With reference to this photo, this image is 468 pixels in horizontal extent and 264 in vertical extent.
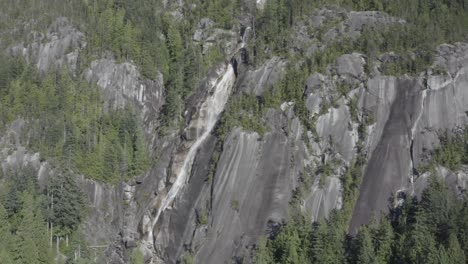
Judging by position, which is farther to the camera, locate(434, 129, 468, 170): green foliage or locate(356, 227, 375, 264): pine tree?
locate(434, 129, 468, 170): green foliage

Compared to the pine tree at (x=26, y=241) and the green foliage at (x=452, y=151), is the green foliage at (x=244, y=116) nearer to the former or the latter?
the green foliage at (x=452, y=151)

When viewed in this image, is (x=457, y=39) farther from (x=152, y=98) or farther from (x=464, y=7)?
(x=152, y=98)

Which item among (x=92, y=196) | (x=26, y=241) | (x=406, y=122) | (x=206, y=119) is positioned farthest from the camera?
(x=206, y=119)

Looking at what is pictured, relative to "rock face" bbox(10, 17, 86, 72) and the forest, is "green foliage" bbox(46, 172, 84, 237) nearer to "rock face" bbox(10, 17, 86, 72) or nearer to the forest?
the forest

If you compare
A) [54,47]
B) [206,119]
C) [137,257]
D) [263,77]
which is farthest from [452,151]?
[54,47]

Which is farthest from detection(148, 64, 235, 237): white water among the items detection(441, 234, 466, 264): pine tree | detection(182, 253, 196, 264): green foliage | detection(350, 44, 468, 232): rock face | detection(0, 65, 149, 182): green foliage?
detection(441, 234, 466, 264): pine tree

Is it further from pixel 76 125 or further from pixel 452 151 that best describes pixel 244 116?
pixel 76 125

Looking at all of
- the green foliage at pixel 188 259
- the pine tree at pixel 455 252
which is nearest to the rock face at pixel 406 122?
the pine tree at pixel 455 252

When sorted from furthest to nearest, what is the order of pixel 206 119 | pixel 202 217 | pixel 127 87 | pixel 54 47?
Answer: pixel 54 47
pixel 127 87
pixel 206 119
pixel 202 217

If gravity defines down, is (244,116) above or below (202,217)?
above
